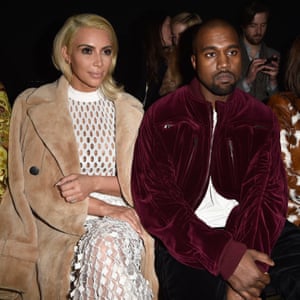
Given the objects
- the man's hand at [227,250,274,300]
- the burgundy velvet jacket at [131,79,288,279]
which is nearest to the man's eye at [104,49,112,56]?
the burgundy velvet jacket at [131,79,288,279]

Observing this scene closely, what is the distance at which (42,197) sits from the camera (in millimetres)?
2100

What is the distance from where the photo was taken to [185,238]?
6.31 feet

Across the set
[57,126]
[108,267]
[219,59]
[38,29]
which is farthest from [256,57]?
[108,267]

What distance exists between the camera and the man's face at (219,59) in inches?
79.0

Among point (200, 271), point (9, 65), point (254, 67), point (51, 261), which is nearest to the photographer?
point (200, 271)

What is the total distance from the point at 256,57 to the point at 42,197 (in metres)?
2.08

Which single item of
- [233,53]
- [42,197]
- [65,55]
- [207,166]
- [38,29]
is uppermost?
[233,53]

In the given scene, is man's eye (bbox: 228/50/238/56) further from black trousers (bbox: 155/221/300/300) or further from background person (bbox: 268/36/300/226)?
black trousers (bbox: 155/221/300/300)

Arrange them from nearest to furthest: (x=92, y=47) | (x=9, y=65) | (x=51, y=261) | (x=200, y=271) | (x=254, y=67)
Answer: (x=200, y=271)
(x=51, y=261)
(x=92, y=47)
(x=254, y=67)
(x=9, y=65)

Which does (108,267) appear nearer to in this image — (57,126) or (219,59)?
(57,126)

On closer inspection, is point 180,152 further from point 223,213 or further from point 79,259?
point 79,259

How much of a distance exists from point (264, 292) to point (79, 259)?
2.37 feet

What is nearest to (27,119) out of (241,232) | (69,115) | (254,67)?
(69,115)

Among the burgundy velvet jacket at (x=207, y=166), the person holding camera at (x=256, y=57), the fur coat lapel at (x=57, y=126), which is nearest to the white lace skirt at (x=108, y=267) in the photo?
the burgundy velvet jacket at (x=207, y=166)
